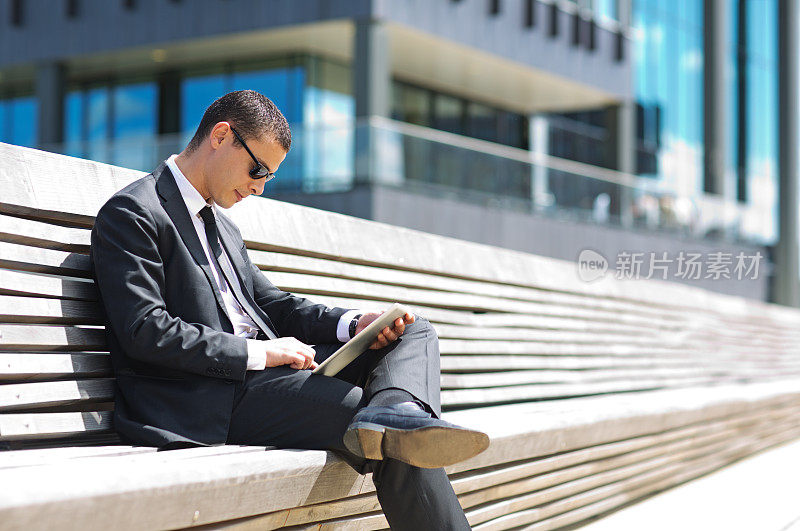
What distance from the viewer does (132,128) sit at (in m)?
22.2

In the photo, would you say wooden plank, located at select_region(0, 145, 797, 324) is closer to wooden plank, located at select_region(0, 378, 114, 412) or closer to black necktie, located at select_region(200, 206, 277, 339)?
black necktie, located at select_region(200, 206, 277, 339)

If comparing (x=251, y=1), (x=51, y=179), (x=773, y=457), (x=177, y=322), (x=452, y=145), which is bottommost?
(x=773, y=457)

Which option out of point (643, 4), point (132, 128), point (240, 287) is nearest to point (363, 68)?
point (132, 128)

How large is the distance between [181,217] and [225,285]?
1.03ft

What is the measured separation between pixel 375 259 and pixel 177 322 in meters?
1.78

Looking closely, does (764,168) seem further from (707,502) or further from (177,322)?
(177,322)

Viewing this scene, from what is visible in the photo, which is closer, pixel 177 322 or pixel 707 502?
pixel 177 322

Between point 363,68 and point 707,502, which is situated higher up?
point 363,68

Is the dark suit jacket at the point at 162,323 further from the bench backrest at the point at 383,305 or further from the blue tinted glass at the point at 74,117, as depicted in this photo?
the blue tinted glass at the point at 74,117

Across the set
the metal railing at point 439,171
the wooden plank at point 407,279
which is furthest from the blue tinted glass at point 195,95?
the wooden plank at point 407,279

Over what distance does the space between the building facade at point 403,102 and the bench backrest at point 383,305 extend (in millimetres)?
7907

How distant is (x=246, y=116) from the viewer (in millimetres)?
3371

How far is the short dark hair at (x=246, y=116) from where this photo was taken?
3.38 m

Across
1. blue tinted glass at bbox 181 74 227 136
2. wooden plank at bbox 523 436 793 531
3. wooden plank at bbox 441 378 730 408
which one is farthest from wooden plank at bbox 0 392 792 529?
blue tinted glass at bbox 181 74 227 136
